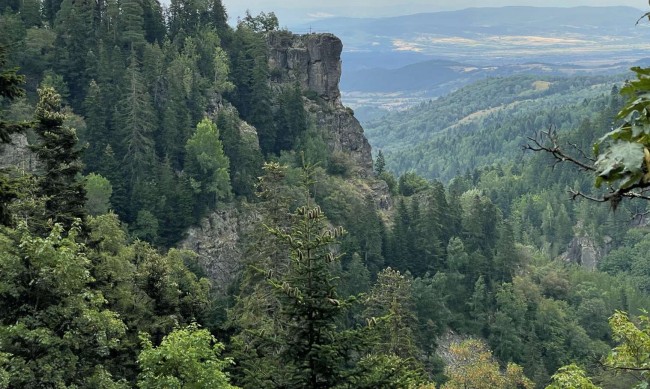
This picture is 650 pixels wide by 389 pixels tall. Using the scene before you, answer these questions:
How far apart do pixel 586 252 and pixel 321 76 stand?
3545 inches

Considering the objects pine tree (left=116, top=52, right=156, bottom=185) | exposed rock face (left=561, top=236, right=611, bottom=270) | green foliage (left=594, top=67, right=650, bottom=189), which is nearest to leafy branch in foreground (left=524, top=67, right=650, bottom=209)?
green foliage (left=594, top=67, right=650, bottom=189)

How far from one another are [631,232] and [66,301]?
159m

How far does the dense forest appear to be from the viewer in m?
19.3

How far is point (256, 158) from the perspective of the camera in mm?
84375

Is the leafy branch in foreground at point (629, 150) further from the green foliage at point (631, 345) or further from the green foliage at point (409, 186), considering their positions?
the green foliage at point (409, 186)

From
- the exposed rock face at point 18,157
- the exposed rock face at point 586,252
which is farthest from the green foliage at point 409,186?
the exposed rock face at point 586,252

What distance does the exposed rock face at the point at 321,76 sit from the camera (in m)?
102

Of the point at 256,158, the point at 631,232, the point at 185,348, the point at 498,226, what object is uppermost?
the point at 185,348

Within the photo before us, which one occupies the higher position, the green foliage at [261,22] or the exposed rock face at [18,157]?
the green foliage at [261,22]

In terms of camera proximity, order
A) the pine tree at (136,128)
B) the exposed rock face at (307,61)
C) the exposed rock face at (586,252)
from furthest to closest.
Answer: the exposed rock face at (586,252) < the exposed rock face at (307,61) < the pine tree at (136,128)

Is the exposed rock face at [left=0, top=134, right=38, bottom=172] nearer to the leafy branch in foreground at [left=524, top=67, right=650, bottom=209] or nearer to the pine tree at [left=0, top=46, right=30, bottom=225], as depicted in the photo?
the pine tree at [left=0, top=46, right=30, bottom=225]

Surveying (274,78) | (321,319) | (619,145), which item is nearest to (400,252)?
(274,78)

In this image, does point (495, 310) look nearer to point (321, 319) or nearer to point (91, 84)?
point (91, 84)

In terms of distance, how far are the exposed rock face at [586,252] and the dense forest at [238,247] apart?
43833 millimetres
